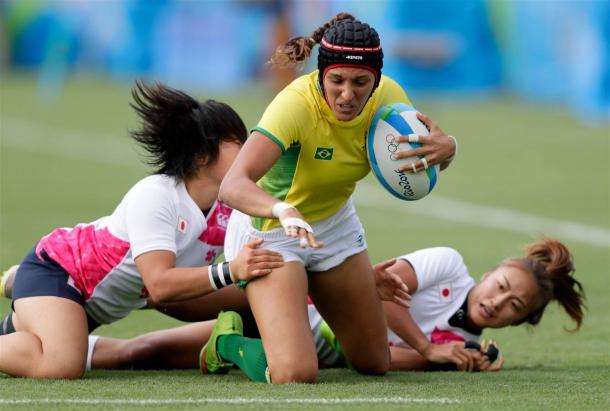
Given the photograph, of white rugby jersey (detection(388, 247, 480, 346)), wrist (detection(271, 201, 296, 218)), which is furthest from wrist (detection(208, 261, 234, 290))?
white rugby jersey (detection(388, 247, 480, 346))

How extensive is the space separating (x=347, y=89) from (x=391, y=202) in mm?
8776

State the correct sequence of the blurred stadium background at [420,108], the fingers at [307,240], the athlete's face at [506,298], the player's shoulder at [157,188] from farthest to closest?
the athlete's face at [506,298] < the player's shoulder at [157,188] < the blurred stadium background at [420,108] < the fingers at [307,240]

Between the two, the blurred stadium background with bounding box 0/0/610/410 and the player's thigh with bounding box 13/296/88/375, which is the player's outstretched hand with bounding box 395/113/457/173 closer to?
the blurred stadium background with bounding box 0/0/610/410

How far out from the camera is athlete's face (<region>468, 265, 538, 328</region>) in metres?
6.60

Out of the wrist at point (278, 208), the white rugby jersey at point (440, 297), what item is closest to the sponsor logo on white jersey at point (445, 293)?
the white rugby jersey at point (440, 297)

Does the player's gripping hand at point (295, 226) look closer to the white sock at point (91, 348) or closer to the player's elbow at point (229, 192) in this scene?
the player's elbow at point (229, 192)

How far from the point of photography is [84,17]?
33219mm

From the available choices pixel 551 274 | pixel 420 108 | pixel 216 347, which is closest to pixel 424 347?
pixel 551 274

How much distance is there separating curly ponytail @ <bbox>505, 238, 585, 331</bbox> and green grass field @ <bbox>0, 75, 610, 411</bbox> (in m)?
0.27

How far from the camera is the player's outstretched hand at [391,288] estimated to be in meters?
6.48

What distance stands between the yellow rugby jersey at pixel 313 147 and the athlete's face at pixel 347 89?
7 centimetres

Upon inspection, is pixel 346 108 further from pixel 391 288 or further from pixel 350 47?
pixel 391 288

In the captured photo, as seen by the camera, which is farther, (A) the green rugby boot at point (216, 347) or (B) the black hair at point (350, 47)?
(A) the green rugby boot at point (216, 347)

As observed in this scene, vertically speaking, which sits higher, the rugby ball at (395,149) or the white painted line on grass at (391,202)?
the rugby ball at (395,149)
